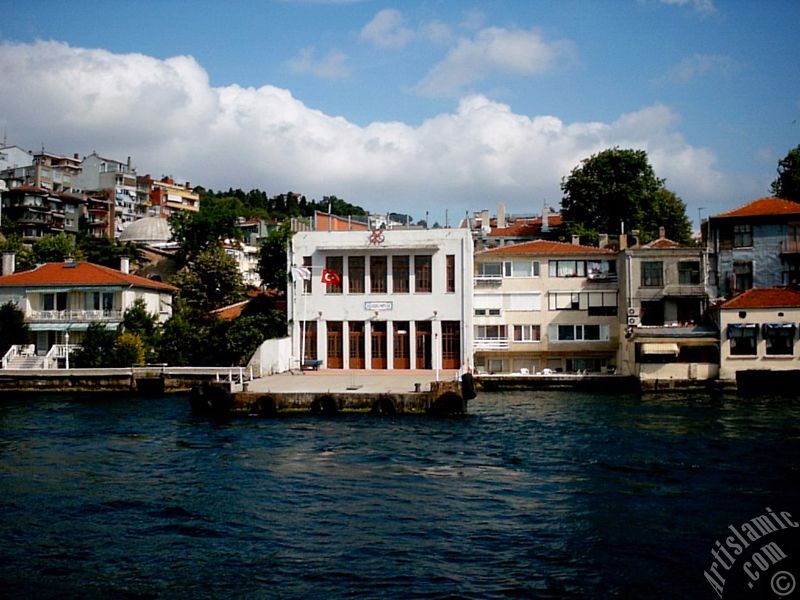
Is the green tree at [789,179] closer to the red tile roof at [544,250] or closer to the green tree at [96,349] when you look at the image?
the red tile roof at [544,250]

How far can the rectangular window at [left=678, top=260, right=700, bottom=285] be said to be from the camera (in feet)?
150

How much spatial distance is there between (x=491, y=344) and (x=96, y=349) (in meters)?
22.4

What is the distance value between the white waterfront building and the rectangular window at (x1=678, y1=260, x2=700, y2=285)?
11.9 m

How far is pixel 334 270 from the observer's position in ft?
152

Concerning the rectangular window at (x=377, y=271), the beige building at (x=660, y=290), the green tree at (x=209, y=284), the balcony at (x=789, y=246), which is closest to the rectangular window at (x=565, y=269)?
the beige building at (x=660, y=290)

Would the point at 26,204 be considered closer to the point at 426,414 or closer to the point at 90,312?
the point at 90,312

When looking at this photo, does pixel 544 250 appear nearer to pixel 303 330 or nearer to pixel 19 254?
pixel 303 330

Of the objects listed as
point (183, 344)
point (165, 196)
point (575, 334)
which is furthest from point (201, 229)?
point (165, 196)

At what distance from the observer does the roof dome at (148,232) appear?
292 feet

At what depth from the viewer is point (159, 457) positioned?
83.1 feet

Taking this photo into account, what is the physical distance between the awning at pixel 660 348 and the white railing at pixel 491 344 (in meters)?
7.88

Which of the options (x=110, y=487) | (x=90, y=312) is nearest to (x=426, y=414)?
(x=110, y=487)

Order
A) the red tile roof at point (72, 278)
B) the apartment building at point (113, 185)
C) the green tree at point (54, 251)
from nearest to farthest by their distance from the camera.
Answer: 1. the red tile roof at point (72, 278)
2. the green tree at point (54, 251)
3. the apartment building at point (113, 185)

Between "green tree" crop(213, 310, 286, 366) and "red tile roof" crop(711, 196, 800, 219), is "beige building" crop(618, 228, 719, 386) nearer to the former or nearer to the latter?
"red tile roof" crop(711, 196, 800, 219)
